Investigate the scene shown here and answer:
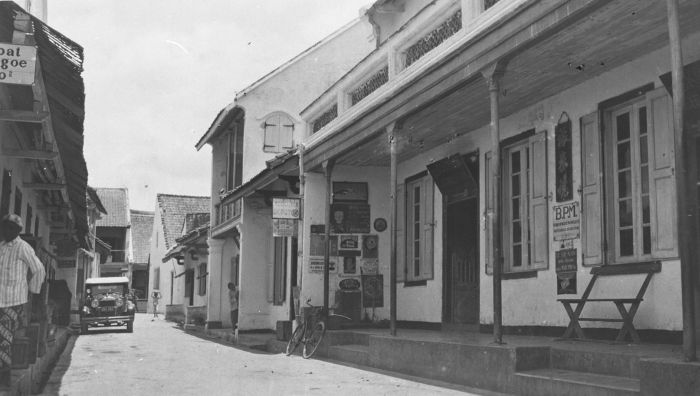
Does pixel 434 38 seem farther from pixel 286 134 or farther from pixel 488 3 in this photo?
pixel 286 134

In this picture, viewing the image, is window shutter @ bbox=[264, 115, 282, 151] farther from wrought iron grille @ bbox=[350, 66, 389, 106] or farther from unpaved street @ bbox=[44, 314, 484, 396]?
wrought iron grille @ bbox=[350, 66, 389, 106]

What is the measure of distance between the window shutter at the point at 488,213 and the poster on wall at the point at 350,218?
148 inches

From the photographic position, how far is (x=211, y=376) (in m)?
11.6

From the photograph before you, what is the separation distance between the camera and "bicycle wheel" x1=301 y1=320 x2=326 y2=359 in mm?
14273

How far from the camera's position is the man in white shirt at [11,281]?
7715 mm

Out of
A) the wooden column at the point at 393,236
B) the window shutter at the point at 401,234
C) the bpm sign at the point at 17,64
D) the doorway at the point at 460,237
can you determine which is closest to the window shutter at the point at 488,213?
the doorway at the point at 460,237

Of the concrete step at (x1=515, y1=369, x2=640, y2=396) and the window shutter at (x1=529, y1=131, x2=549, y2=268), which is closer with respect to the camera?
the concrete step at (x1=515, y1=369, x2=640, y2=396)

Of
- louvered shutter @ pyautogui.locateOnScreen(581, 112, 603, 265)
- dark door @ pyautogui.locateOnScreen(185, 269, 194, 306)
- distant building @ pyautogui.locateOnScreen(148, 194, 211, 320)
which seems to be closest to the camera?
louvered shutter @ pyautogui.locateOnScreen(581, 112, 603, 265)

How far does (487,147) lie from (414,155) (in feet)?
8.96

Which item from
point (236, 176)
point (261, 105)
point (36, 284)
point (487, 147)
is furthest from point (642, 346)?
point (236, 176)

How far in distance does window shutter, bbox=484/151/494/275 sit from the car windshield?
62.7 ft

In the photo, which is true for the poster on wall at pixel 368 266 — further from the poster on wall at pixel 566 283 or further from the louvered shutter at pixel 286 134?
the louvered shutter at pixel 286 134

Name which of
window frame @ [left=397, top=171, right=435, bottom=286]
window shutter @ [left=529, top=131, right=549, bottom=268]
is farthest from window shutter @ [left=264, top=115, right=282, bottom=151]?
window shutter @ [left=529, top=131, right=549, bottom=268]

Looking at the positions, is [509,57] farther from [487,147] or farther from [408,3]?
[408,3]
